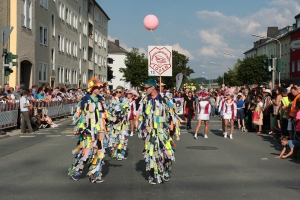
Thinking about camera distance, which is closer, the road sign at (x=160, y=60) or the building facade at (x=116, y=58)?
the road sign at (x=160, y=60)

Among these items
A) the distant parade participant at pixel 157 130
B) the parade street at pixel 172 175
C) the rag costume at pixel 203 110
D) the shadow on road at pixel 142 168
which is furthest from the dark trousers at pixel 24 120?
the distant parade participant at pixel 157 130

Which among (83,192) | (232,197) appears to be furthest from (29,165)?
(232,197)

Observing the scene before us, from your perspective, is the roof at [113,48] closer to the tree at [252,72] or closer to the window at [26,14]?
the tree at [252,72]

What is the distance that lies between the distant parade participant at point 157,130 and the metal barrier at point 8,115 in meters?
11.3

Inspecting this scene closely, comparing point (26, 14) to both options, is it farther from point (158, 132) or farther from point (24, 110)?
point (158, 132)

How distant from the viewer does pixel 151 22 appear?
17203 mm

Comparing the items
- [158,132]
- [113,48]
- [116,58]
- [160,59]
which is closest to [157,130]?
[158,132]

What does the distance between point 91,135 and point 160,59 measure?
10321mm

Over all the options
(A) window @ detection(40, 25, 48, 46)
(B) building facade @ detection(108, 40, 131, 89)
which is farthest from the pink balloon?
(B) building facade @ detection(108, 40, 131, 89)

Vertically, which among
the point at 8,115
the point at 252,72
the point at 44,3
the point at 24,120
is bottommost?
the point at 24,120

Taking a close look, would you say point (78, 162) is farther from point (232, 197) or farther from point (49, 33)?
point (49, 33)

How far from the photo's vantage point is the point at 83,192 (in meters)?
7.52

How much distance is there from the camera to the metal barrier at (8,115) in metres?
18.5

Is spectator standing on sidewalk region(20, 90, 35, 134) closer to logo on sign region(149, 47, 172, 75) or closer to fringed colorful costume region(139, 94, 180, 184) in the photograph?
logo on sign region(149, 47, 172, 75)
